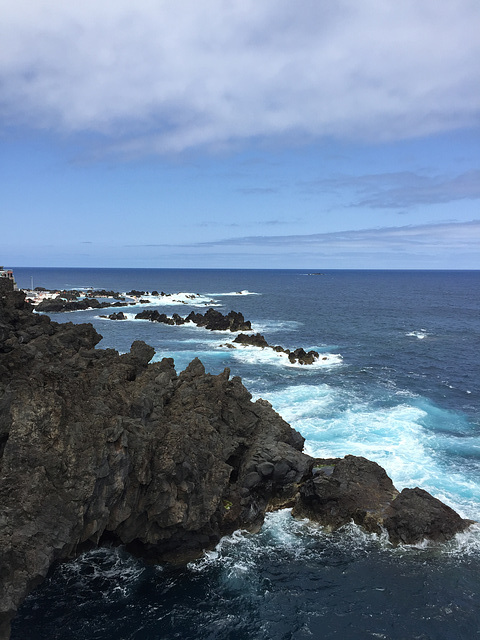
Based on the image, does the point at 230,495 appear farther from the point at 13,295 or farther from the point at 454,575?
the point at 13,295

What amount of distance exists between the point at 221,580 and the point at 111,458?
26.3 feet

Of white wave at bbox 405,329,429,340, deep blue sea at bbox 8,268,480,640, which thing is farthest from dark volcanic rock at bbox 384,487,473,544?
white wave at bbox 405,329,429,340

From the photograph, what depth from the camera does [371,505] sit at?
26.4 meters

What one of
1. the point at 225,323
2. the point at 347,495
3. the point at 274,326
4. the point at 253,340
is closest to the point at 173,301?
the point at 274,326

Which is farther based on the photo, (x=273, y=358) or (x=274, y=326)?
(x=274, y=326)

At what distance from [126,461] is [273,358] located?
4618cm

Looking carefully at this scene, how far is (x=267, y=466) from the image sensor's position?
1048 inches

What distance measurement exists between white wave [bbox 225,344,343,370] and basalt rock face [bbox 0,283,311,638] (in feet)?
97.0

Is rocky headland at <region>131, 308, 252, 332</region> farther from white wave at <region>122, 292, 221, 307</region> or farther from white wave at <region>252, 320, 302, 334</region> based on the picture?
white wave at <region>122, 292, 221, 307</region>

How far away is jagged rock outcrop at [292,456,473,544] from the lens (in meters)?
24.6

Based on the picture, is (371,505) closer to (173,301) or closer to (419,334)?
(419,334)

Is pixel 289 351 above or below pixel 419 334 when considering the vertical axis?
below

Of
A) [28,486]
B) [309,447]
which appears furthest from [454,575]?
[28,486]

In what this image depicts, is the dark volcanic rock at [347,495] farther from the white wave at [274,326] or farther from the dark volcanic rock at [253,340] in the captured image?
the white wave at [274,326]
